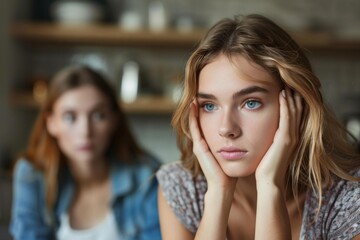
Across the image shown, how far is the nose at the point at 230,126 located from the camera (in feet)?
3.53

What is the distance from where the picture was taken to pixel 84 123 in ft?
5.92

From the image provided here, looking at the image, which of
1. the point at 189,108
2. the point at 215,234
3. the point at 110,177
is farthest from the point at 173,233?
the point at 110,177

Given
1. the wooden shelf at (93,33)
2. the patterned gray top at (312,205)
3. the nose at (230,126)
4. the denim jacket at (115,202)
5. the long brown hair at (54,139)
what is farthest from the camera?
the wooden shelf at (93,33)

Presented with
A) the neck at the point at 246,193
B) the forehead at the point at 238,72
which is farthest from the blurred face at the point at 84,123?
the forehead at the point at 238,72

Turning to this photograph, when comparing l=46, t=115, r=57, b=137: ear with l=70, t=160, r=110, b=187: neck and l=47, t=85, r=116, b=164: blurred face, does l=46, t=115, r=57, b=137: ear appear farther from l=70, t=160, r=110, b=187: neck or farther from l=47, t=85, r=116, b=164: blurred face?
l=70, t=160, r=110, b=187: neck

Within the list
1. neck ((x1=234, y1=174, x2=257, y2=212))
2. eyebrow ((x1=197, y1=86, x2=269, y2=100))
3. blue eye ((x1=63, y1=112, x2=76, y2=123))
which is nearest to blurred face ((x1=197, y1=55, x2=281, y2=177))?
eyebrow ((x1=197, y1=86, x2=269, y2=100))

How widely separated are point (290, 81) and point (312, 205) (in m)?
0.30

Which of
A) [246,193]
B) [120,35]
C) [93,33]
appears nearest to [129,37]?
[120,35]

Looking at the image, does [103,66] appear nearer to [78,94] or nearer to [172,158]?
[172,158]

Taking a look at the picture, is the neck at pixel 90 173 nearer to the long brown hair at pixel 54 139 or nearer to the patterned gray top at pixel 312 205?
the long brown hair at pixel 54 139

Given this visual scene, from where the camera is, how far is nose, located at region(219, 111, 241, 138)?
3.53 ft

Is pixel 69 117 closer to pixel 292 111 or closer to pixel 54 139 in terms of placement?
pixel 54 139

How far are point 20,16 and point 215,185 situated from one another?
2.35 meters

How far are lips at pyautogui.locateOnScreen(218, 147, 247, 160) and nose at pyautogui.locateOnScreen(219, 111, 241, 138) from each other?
3 cm
